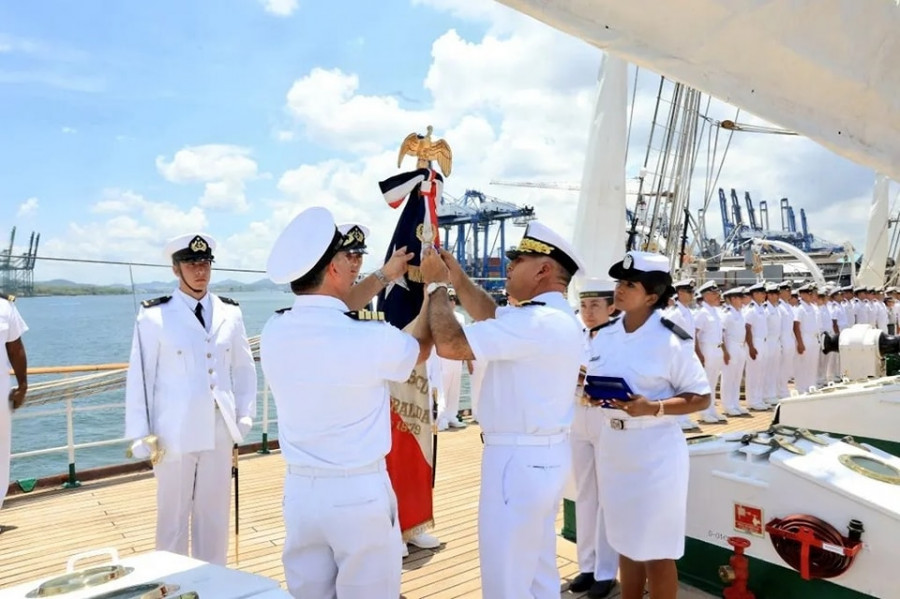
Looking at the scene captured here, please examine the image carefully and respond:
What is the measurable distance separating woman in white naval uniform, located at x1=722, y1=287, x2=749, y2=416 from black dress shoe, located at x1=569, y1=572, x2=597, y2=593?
248 inches

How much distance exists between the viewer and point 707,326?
8398 millimetres

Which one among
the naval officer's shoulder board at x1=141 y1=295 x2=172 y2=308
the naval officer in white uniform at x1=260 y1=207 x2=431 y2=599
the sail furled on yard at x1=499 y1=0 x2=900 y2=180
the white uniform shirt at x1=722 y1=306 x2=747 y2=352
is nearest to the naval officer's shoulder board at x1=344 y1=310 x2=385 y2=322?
the naval officer in white uniform at x1=260 y1=207 x2=431 y2=599

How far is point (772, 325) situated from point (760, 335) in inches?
15.8

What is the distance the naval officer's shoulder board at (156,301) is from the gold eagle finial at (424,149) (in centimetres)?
127

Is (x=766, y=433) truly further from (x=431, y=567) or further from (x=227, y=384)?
(x=227, y=384)

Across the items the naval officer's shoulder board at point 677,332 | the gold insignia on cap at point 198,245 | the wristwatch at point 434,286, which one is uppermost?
the gold insignia on cap at point 198,245

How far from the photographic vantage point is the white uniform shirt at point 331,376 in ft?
5.70

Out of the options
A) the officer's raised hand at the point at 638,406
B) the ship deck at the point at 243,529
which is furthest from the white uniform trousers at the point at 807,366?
the officer's raised hand at the point at 638,406

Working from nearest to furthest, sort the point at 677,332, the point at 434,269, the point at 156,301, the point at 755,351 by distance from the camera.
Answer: the point at 434,269 < the point at 677,332 < the point at 156,301 < the point at 755,351

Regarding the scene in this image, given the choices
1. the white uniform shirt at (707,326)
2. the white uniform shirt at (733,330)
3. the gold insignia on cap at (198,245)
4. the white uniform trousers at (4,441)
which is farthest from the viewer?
the white uniform shirt at (733,330)

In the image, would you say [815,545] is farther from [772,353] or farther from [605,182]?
[772,353]

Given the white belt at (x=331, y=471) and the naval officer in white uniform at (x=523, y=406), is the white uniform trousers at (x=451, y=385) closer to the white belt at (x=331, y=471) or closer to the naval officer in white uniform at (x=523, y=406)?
the naval officer in white uniform at (x=523, y=406)

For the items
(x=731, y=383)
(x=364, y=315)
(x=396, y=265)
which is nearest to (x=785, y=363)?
(x=731, y=383)

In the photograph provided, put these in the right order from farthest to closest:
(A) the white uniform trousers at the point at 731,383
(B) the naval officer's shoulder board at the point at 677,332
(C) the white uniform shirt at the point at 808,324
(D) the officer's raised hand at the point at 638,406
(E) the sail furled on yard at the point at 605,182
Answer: (C) the white uniform shirt at the point at 808,324 → (A) the white uniform trousers at the point at 731,383 → (E) the sail furled on yard at the point at 605,182 → (B) the naval officer's shoulder board at the point at 677,332 → (D) the officer's raised hand at the point at 638,406
